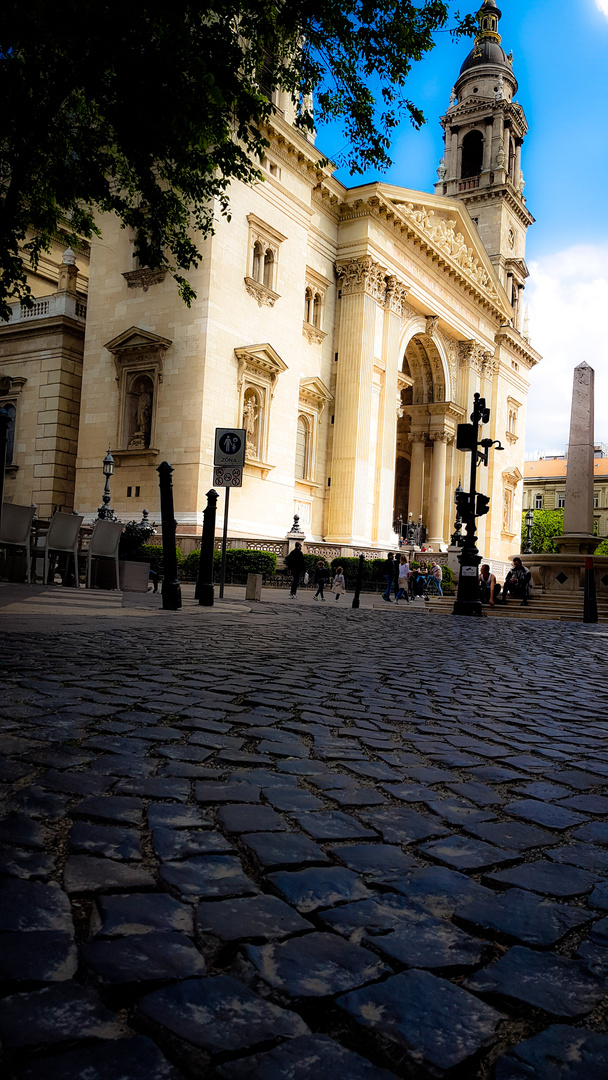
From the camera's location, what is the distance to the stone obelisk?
2155 cm

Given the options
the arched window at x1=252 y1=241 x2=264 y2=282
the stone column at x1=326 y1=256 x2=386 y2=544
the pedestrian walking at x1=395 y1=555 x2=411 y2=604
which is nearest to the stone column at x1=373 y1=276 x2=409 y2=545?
the stone column at x1=326 y1=256 x2=386 y2=544

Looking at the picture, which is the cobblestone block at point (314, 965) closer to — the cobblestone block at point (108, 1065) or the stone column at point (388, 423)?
the cobblestone block at point (108, 1065)

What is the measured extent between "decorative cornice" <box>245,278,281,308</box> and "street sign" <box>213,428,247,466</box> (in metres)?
16.8

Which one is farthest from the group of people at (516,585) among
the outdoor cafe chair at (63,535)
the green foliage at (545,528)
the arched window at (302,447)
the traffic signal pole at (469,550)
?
the green foliage at (545,528)

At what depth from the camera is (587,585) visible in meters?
17.3

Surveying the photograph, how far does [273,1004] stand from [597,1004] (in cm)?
61

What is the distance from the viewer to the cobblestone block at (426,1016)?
4.05 ft

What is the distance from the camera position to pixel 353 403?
32938 millimetres

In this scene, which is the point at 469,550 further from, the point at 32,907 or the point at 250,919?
the point at 32,907

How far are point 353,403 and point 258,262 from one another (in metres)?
7.29

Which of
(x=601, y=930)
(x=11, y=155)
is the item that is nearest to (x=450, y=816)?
(x=601, y=930)

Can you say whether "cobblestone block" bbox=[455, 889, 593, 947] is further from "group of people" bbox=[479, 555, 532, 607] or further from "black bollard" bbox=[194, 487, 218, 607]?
"group of people" bbox=[479, 555, 532, 607]

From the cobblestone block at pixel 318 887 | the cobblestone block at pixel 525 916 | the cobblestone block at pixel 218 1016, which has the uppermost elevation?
the cobblestone block at pixel 218 1016

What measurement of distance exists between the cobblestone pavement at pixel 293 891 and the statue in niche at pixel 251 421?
2434 cm
